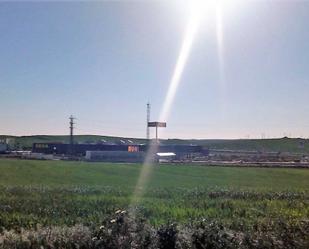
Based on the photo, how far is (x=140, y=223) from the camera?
29.7 ft

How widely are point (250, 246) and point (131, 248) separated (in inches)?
89.9

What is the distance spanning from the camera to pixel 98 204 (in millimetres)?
16656

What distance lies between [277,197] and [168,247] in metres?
14.6

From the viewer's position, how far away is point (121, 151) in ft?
296

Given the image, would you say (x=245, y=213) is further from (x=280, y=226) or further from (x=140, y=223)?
(x=140, y=223)

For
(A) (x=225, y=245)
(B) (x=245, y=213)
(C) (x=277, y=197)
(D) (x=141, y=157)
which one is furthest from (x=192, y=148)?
(A) (x=225, y=245)

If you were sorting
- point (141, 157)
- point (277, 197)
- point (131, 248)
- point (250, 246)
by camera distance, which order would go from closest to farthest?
point (131, 248)
point (250, 246)
point (277, 197)
point (141, 157)

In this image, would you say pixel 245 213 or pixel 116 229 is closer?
pixel 116 229

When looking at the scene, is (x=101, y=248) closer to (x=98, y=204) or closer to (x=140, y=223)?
(x=140, y=223)

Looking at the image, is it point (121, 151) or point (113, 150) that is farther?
point (113, 150)

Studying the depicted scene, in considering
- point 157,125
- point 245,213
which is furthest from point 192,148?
point 245,213

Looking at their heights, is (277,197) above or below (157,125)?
below

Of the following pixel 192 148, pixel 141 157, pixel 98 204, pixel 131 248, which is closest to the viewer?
pixel 131 248

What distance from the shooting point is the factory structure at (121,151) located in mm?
85250
